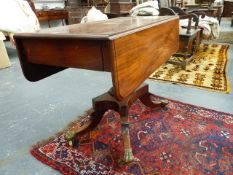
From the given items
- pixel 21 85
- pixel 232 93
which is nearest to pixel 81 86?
pixel 21 85

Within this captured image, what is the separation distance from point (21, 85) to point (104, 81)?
968 mm

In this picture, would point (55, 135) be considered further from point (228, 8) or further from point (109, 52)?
point (228, 8)

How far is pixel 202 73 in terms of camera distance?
242 cm

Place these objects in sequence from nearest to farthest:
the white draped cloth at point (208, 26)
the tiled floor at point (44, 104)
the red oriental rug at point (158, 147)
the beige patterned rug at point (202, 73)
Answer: the red oriental rug at point (158, 147) → the tiled floor at point (44, 104) → the beige patterned rug at point (202, 73) → the white draped cloth at point (208, 26)

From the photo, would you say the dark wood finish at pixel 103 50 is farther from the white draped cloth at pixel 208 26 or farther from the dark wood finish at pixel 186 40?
the white draped cloth at pixel 208 26

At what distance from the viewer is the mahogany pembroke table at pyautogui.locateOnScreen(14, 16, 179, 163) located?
2.56 ft

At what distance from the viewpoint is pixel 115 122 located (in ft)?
5.02

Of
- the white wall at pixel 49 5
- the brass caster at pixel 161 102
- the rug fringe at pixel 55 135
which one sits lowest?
the rug fringe at pixel 55 135

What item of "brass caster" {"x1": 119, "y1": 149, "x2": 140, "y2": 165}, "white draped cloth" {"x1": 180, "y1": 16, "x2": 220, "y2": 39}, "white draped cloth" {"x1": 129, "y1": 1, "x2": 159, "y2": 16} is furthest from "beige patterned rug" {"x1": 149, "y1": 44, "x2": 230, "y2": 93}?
"brass caster" {"x1": 119, "y1": 149, "x2": 140, "y2": 165}

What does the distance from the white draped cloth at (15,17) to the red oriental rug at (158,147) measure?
237 cm

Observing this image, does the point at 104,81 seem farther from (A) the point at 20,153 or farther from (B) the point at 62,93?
(A) the point at 20,153

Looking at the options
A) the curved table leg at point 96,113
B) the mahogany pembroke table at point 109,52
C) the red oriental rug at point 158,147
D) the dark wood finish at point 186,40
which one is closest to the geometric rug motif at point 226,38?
the dark wood finish at point 186,40

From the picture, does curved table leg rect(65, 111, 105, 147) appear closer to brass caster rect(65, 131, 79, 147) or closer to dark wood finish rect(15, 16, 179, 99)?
brass caster rect(65, 131, 79, 147)

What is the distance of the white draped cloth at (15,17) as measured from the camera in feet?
10.5
